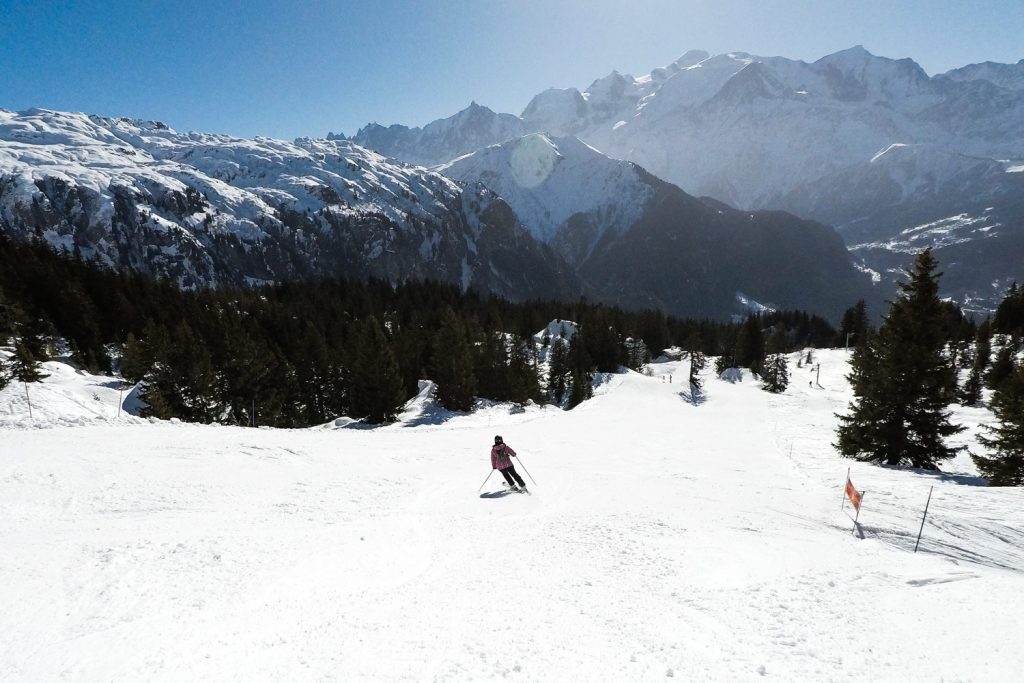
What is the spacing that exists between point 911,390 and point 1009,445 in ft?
13.3

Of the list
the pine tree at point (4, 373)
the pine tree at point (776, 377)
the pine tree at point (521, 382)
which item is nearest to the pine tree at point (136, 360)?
the pine tree at point (4, 373)

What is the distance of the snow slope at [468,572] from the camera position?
6.48m

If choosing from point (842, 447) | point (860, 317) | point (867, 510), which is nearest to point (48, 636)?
point (867, 510)

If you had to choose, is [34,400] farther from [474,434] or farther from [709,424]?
[709,424]

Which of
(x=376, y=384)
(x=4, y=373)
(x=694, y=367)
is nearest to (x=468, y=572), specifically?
(x=376, y=384)

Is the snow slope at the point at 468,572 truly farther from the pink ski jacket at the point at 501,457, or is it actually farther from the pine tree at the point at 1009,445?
the pine tree at the point at 1009,445

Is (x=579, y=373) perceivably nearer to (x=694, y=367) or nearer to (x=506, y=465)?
(x=694, y=367)

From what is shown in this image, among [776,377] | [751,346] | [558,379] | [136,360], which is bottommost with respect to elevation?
[558,379]

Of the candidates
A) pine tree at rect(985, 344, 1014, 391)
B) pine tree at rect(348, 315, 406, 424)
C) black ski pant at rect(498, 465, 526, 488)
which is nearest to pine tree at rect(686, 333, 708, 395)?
pine tree at rect(985, 344, 1014, 391)

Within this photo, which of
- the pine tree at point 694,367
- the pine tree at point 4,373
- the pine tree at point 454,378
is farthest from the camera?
the pine tree at point 694,367

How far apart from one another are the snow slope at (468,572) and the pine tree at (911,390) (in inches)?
171

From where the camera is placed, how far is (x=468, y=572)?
9.37 m

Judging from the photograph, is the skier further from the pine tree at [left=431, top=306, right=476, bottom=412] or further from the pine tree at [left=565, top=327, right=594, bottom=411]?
the pine tree at [left=565, top=327, right=594, bottom=411]

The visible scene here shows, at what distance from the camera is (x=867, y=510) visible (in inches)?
513
